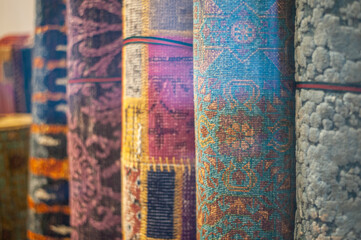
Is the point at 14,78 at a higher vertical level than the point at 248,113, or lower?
higher

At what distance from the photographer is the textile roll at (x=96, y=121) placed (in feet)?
1.49

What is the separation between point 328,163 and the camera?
0.80 ft

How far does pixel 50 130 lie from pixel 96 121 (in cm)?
18

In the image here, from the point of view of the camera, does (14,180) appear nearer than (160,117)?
No

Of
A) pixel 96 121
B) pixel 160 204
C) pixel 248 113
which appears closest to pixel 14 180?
pixel 96 121

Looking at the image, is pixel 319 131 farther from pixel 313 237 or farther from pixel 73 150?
pixel 73 150

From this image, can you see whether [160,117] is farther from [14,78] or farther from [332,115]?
[14,78]

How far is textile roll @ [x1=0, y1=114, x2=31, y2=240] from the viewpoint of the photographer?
0.83 metres

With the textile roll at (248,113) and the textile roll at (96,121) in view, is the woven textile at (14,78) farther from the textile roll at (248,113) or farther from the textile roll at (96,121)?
the textile roll at (248,113)

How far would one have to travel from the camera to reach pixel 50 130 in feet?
1.95

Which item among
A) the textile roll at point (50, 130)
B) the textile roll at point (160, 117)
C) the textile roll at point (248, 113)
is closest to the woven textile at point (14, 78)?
the textile roll at point (50, 130)

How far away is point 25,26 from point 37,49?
3.02 feet

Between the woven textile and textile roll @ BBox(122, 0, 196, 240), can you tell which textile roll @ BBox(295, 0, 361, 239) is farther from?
the woven textile

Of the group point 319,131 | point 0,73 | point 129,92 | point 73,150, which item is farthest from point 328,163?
point 0,73
